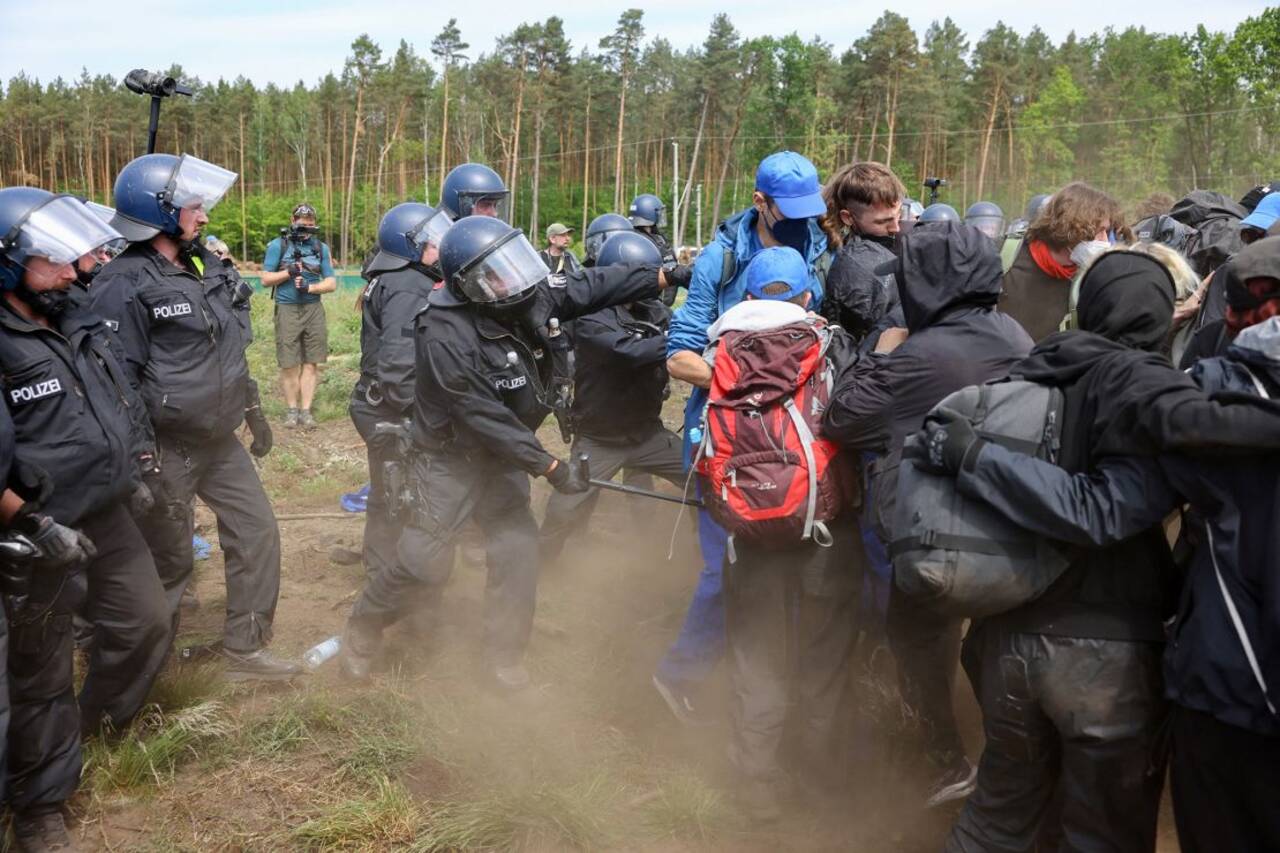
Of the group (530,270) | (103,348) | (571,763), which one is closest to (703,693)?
(571,763)

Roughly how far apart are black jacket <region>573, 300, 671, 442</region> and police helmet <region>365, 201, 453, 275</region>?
103 centimetres

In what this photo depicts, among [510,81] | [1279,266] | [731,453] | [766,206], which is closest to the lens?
[1279,266]

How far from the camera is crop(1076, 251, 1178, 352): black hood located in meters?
2.75

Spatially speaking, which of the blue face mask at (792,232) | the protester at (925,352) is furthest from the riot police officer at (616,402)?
the protester at (925,352)

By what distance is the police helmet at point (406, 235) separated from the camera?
19.8 ft

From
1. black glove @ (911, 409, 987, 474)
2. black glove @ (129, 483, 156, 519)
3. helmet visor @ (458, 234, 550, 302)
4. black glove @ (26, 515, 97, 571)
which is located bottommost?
black glove @ (129, 483, 156, 519)

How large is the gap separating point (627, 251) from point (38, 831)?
13.5ft

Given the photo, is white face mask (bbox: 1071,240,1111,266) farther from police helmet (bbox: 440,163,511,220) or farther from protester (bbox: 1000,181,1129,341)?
police helmet (bbox: 440,163,511,220)

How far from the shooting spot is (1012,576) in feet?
8.52

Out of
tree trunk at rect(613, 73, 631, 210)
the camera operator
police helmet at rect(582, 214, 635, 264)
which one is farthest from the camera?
tree trunk at rect(613, 73, 631, 210)

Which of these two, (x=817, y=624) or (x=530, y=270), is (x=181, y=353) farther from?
(x=817, y=624)

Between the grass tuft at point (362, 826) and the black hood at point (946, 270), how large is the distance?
2.55 meters

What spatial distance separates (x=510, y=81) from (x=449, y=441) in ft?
164

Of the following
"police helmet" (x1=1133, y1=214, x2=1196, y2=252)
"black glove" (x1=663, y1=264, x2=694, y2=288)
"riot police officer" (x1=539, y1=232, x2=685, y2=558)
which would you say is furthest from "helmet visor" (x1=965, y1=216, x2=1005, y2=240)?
"black glove" (x1=663, y1=264, x2=694, y2=288)
